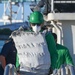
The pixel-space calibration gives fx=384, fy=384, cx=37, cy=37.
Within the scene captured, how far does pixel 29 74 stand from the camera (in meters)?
4.75

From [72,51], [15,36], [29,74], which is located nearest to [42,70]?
[29,74]

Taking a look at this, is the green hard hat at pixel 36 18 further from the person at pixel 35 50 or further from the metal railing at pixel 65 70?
the metal railing at pixel 65 70

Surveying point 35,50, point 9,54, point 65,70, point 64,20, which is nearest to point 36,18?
point 35,50

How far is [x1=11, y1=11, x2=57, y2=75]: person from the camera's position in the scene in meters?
4.72

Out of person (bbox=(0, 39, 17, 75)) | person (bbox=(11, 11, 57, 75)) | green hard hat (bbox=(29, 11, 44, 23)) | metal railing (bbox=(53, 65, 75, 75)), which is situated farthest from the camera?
person (bbox=(0, 39, 17, 75))

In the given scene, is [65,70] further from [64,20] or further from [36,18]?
[64,20]

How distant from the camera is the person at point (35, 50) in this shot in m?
4.72

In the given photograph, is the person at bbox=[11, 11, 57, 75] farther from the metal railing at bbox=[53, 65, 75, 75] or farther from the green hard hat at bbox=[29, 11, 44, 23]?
the metal railing at bbox=[53, 65, 75, 75]

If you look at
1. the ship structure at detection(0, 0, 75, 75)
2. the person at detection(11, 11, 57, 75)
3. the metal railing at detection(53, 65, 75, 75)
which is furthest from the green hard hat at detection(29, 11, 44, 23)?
the ship structure at detection(0, 0, 75, 75)

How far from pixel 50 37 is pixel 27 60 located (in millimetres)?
451

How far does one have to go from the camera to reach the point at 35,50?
15.5 feet

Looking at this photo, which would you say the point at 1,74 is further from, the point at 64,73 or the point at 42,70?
the point at 64,73

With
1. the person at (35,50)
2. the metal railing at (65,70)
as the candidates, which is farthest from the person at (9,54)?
the metal railing at (65,70)

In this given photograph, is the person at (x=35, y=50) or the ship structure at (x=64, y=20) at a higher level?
the person at (x=35, y=50)
